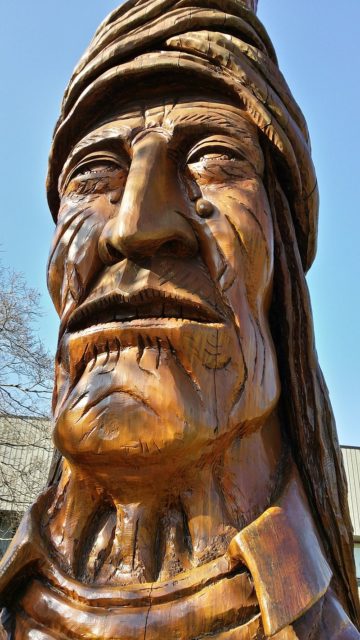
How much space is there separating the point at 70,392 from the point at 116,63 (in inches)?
40.0

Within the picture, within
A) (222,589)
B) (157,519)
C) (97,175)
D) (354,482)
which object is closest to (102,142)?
(97,175)

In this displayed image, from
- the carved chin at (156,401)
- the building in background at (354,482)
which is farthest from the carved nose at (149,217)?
the building in background at (354,482)

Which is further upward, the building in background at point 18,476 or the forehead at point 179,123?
the forehead at point 179,123

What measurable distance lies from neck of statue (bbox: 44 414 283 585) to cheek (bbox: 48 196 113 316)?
0.44 m

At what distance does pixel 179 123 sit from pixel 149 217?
347 millimetres

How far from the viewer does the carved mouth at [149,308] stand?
1.36 m

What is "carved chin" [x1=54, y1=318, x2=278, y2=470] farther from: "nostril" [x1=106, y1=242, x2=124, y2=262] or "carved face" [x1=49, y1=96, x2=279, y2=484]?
"nostril" [x1=106, y1=242, x2=124, y2=262]

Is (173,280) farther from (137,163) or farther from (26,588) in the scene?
(26,588)

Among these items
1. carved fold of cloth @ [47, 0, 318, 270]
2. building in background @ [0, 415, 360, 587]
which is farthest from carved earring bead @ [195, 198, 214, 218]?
building in background @ [0, 415, 360, 587]

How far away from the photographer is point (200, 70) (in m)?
1.67

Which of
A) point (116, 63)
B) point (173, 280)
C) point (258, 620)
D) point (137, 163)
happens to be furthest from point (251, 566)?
point (116, 63)

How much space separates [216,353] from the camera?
1329mm

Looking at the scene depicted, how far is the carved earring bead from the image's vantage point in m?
1.49

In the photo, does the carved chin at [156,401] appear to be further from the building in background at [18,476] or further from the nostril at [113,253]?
the building in background at [18,476]
